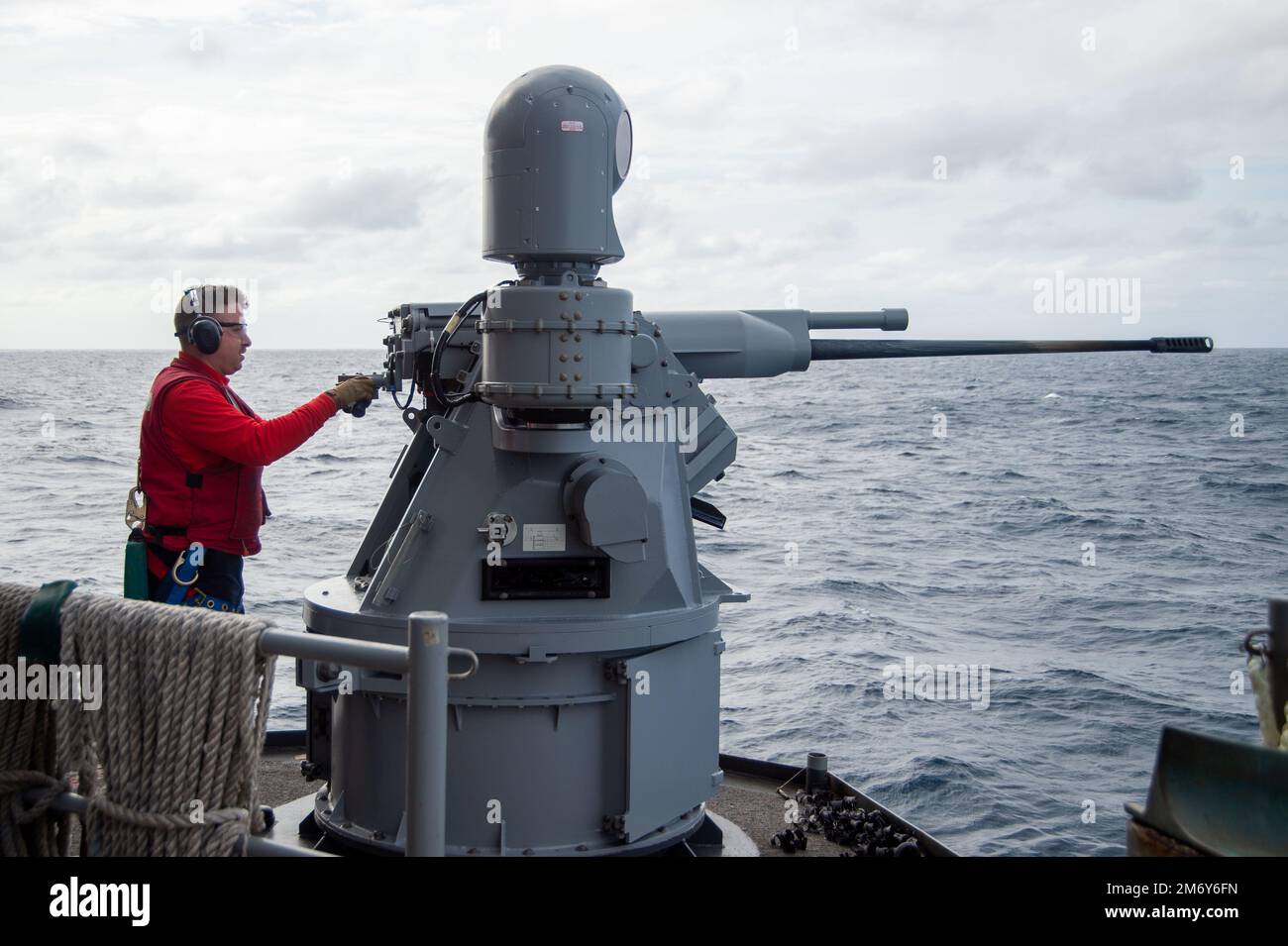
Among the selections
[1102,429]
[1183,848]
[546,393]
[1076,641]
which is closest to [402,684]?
[546,393]

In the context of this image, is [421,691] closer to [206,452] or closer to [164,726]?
[164,726]

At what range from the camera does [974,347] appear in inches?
297

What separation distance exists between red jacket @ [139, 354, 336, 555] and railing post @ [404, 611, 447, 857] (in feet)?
8.30

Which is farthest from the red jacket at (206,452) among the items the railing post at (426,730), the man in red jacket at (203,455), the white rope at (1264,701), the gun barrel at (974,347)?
the white rope at (1264,701)

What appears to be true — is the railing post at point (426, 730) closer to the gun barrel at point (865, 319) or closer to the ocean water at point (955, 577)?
the ocean water at point (955, 577)

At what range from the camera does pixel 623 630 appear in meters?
5.49

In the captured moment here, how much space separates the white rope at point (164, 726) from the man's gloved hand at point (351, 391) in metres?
2.28

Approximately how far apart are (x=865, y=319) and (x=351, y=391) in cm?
301

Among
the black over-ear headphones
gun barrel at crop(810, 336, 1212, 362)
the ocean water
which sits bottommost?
the ocean water

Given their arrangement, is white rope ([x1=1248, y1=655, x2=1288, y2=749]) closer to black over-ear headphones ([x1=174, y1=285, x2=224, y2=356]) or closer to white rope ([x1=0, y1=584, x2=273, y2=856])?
white rope ([x1=0, y1=584, x2=273, y2=856])

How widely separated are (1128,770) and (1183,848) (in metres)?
10.6

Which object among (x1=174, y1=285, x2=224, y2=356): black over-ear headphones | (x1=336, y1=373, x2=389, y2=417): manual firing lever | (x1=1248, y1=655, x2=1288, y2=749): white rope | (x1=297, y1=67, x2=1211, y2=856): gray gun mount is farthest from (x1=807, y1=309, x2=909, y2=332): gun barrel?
(x1=1248, y1=655, x2=1288, y2=749): white rope

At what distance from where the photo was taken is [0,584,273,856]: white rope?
307cm

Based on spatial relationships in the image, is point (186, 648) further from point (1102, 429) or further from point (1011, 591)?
point (1102, 429)
